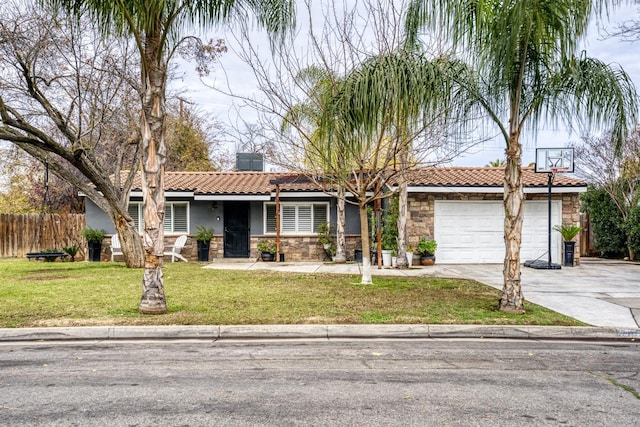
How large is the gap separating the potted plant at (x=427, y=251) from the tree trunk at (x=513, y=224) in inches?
305

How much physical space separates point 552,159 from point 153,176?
479 inches

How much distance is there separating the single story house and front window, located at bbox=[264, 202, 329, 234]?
0.12 ft

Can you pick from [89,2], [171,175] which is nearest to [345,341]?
[89,2]

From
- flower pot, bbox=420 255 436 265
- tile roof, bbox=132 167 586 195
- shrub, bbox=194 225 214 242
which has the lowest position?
flower pot, bbox=420 255 436 265

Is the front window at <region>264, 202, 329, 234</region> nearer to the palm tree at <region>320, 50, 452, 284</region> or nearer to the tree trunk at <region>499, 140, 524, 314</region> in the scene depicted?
the palm tree at <region>320, 50, 452, 284</region>

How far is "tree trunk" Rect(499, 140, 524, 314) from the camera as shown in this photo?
766cm

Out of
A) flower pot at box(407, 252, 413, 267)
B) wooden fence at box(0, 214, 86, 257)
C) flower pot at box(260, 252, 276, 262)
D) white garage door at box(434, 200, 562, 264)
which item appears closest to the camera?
flower pot at box(407, 252, 413, 267)

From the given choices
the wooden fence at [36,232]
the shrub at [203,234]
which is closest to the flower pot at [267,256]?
the shrub at [203,234]

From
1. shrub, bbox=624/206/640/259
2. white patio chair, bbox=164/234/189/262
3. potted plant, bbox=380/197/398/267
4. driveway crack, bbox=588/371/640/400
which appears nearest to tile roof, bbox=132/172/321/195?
white patio chair, bbox=164/234/189/262

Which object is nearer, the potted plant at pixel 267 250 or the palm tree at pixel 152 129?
the palm tree at pixel 152 129

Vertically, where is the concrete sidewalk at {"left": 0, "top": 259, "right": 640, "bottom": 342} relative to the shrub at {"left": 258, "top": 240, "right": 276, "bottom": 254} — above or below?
below

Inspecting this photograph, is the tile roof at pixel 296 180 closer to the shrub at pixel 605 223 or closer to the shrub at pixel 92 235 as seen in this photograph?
the shrub at pixel 92 235

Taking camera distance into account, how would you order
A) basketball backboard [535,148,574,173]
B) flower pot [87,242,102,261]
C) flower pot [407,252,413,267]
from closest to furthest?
1. basketball backboard [535,148,574,173]
2. flower pot [407,252,413,267]
3. flower pot [87,242,102,261]

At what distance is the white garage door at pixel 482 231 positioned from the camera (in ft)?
53.4
